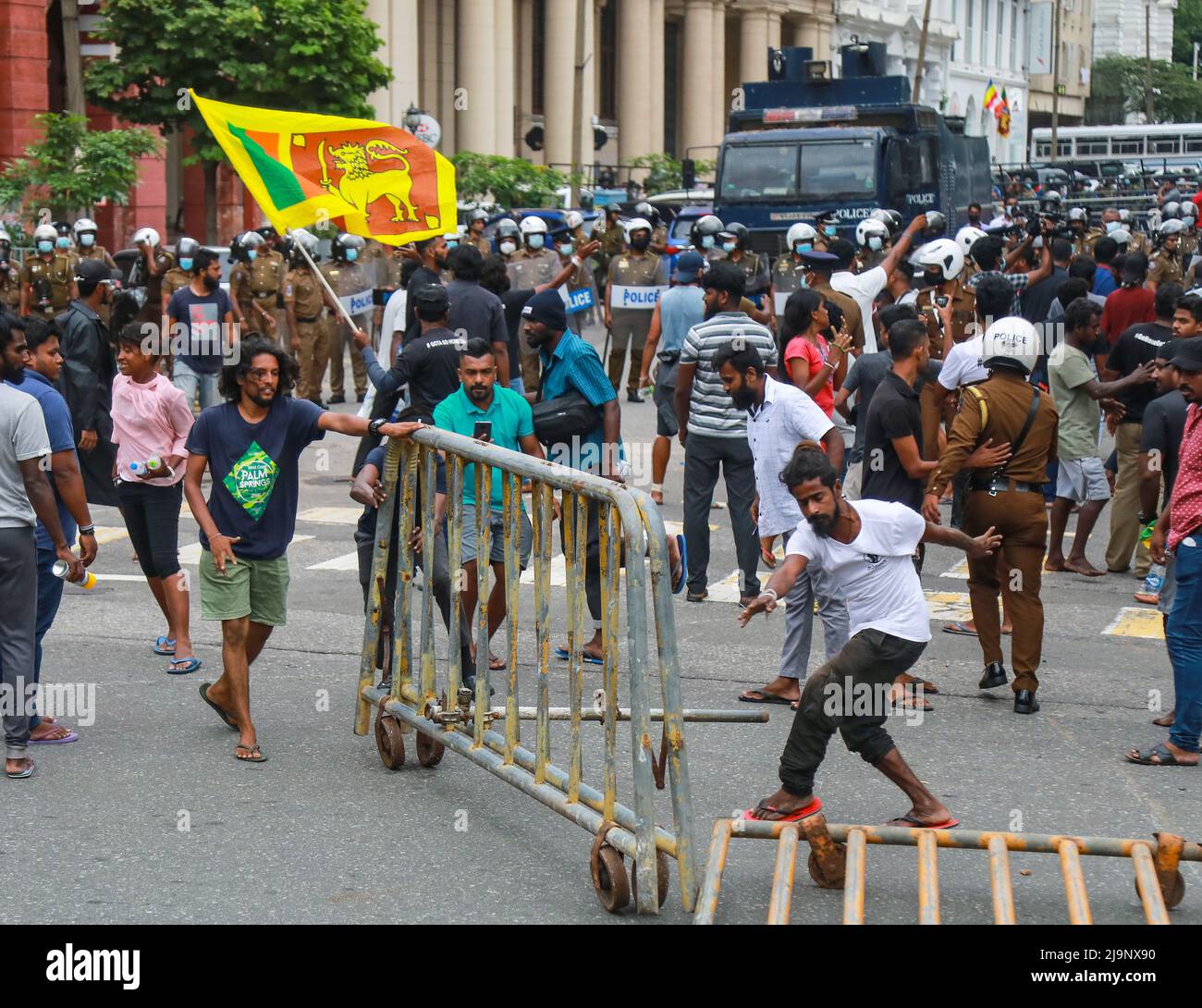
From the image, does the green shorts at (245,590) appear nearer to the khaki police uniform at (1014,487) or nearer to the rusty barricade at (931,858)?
the rusty barricade at (931,858)

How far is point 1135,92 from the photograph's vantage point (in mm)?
98250

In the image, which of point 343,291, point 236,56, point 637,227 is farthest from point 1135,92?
point 343,291

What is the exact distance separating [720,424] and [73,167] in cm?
1606

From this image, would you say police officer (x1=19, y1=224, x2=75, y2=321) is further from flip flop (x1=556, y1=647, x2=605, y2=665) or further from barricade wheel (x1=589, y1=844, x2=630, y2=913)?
barricade wheel (x1=589, y1=844, x2=630, y2=913)

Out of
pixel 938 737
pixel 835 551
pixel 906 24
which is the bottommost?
pixel 938 737

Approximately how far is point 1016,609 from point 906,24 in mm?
73493

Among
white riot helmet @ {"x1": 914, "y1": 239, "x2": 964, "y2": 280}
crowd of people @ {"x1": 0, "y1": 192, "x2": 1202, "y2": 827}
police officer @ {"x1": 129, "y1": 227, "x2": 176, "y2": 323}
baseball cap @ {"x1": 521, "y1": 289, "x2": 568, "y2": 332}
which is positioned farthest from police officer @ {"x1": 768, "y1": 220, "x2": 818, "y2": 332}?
baseball cap @ {"x1": 521, "y1": 289, "x2": 568, "y2": 332}

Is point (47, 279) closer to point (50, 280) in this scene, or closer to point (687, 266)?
point (50, 280)

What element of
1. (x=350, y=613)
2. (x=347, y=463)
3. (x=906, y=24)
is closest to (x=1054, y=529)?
(x=350, y=613)

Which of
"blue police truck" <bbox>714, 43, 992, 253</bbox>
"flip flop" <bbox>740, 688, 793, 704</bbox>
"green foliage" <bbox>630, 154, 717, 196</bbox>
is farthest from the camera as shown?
"green foliage" <bbox>630, 154, 717, 196</bbox>

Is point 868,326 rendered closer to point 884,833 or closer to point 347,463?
point 347,463

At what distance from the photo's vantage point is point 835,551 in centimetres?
608

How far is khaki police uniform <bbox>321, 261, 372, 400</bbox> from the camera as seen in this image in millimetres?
18188

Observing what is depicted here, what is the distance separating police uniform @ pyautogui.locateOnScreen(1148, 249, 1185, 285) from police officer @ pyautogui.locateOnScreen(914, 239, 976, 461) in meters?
2.64
